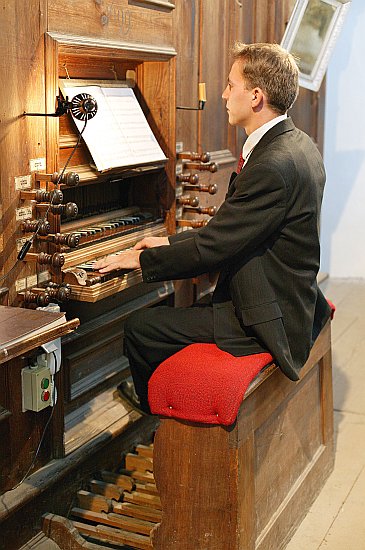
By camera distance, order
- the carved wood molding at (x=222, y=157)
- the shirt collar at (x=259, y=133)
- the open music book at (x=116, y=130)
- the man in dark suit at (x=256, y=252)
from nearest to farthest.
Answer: the man in dark suit at (x=256, y=252) → the shirt collar at (x=259, y=133) → the open music book at (x=116, y=130) → the carved wood molding at (x=222, y=157)

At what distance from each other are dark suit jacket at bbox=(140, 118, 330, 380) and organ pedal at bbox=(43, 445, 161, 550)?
755mm

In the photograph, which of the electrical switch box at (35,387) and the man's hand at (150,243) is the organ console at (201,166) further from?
the electrical switch box at (35,387)

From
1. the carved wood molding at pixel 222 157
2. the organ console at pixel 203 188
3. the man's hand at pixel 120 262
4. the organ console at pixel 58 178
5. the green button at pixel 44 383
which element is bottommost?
the green button at pixel 44 383

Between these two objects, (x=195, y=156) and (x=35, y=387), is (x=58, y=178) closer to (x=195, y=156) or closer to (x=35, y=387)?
(x=35, y=387)

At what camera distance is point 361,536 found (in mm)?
3506

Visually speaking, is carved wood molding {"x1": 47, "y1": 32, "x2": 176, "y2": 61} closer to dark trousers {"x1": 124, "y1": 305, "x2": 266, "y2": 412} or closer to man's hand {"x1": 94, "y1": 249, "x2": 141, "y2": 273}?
man's hand {"x1": 94, "y1": 249, "x2": 141, "y2": 273}

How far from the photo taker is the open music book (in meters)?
3.54

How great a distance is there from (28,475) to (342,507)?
4.43ft

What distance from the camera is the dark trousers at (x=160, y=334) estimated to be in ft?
11.3

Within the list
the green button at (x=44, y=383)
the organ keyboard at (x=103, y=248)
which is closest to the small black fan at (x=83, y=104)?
the organ keyboard at (x=103, y=248)

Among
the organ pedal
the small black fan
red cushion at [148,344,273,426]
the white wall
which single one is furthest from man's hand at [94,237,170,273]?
the white wall

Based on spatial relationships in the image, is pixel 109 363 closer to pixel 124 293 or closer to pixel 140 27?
pixel 124 293

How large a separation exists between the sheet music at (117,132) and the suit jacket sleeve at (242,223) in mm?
546

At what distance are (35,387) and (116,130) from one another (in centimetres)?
122
